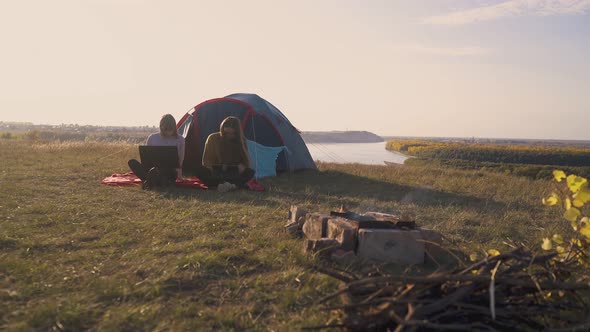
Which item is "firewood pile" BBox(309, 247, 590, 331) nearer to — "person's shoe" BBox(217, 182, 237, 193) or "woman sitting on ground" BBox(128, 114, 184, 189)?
"person's shoe" BBox(217, 182, 237, 193)

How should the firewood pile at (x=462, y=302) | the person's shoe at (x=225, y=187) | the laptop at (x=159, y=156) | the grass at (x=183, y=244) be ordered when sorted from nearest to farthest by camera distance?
the firewood pile at (x=462, y=302)
the grass at (x=183, y=244)
the person's shoe at (x=225, y=187)
the laptop at (x=159, y=156)

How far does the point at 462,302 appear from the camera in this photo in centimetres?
245

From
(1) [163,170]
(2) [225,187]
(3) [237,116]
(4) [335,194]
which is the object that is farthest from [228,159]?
(3) [237,116]

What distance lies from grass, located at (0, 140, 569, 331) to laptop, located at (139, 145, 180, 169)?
2.29 feet

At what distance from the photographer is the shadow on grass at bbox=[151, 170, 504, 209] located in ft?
23.5

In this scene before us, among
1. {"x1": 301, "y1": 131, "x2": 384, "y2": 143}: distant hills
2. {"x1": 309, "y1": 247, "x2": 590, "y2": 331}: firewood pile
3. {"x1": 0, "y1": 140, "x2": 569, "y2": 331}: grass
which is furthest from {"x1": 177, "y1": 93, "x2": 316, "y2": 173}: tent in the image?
{"x1": 301, "y1": 131, "x2": 384, "y2": 143}: distant hills

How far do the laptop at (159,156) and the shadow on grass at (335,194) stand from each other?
0.57 meters

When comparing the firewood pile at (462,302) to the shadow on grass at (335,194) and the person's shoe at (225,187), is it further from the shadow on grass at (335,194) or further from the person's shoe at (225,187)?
the person's shoe at (225,187)

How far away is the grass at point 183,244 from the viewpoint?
2840mm

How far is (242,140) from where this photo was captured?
323 inches

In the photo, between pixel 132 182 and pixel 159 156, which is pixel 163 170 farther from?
pixel 132 182

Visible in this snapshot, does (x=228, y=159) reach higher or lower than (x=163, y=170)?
higher

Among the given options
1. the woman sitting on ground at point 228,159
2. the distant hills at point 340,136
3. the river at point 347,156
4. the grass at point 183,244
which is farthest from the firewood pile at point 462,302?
the distant hills at point 340,136

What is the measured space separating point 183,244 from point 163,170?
4164 mm
